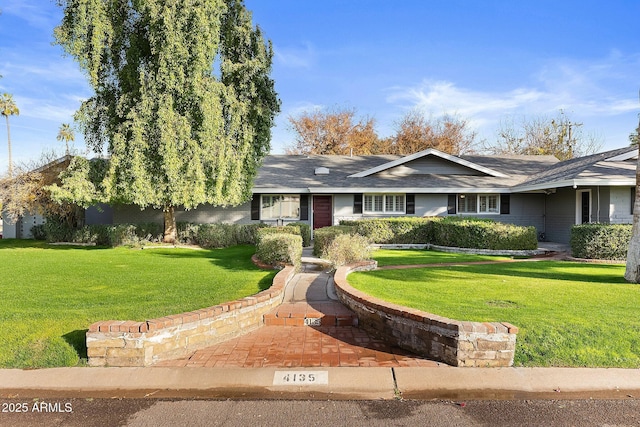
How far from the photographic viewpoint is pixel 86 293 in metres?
6.73

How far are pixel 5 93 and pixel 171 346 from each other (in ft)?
131

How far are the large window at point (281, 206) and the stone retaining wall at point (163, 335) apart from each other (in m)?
12.6

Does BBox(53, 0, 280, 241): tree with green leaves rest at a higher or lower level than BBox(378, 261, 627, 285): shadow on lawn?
higher

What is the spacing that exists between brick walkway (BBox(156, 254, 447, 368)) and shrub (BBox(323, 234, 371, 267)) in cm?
274

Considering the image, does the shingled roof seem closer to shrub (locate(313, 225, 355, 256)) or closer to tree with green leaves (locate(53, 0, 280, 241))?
tree with green leaves (locate(53, 0, 280, 241))

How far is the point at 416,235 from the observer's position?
48.5 ft

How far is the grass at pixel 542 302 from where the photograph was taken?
13.7 feet

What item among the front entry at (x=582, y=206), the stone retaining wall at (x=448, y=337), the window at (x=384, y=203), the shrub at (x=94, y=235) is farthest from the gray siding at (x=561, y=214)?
the shrub at (x=94, y=235)

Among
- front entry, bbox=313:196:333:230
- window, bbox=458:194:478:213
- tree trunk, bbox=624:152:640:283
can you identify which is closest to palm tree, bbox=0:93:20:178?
front entry, bbox=313:196:333:230

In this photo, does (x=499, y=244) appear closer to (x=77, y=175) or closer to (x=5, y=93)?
(x=77, y=175)

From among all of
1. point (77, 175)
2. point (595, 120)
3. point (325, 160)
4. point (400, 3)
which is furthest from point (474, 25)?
point (595, 120)

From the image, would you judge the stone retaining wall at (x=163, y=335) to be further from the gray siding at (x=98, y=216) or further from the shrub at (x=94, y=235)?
the gray siding at (x=98, y=216)

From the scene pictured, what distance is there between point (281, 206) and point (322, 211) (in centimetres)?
201

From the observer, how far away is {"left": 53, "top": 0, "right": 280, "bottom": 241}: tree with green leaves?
42.2 ft
